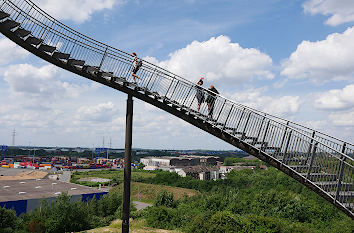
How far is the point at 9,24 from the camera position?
1050cm

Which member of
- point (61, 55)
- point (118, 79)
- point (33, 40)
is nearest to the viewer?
point (33, 40)

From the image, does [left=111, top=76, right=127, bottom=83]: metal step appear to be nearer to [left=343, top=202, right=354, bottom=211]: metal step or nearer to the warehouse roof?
[left=343, top=202, right=354, bottom=211]: metal step

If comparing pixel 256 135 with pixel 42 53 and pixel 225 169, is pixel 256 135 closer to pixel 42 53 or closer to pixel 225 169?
pixel 42 53

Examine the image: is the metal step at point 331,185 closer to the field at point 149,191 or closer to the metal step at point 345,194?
the metal step at point 345,194

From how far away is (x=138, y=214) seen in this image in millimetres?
37094

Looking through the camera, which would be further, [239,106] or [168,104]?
[168,104]

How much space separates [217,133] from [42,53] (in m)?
8.32

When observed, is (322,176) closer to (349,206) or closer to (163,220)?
(349,206)

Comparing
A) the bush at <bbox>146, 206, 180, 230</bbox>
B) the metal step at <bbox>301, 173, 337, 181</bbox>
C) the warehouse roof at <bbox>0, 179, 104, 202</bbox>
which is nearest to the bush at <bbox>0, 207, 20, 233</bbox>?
the bush at <bbox>146, 206, 180, 230</bbox>

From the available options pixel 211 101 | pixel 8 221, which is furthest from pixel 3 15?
pixel 8 221

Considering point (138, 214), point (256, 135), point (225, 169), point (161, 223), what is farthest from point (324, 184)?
point (225, 169)

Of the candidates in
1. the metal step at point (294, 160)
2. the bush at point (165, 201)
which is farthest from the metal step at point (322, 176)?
the bush at point (165, 201)

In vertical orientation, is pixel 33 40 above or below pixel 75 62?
above

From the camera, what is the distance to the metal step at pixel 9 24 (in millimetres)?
10403
